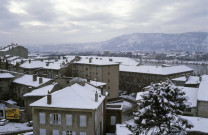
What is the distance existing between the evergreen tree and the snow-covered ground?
27759 mm

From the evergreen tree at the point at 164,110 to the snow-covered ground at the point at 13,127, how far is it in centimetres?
2776

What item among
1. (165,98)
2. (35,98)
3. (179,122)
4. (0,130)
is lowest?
(0,130)

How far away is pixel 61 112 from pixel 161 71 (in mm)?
60007

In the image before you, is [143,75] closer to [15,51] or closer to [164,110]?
[164,110]

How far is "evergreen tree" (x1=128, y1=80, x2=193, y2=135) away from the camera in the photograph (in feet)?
55.1

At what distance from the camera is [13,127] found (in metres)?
37.5

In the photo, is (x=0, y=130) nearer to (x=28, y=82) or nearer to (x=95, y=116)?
(x=28, y=82)

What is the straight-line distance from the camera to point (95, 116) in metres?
27.3

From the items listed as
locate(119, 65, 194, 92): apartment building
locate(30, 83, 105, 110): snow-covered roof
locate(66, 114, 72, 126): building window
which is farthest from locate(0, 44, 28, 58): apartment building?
locate(66, 114, 72, 126): building window

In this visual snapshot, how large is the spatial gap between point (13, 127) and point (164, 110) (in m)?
31.9

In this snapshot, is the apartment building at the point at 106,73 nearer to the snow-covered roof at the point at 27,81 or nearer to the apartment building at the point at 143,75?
the apartment building at the point at 143,75

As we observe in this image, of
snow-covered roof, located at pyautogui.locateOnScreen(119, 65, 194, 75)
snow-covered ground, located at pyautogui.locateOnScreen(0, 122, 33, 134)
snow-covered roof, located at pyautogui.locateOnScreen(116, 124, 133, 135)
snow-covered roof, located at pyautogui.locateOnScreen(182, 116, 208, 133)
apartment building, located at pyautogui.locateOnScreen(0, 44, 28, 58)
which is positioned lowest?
snow-covered ground, located at pyautogui.locateOnScreen(0, 122, 33, 134)

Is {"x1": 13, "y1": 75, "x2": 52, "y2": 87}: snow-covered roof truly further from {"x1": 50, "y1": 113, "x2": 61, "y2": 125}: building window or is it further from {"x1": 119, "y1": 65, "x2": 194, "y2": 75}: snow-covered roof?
{"x1": 119, "y1": 65, "x2": 194, "y2": 75}: snow-covered roof

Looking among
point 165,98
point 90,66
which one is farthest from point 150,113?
point 90,66
